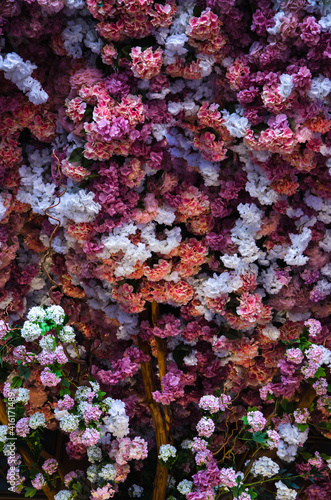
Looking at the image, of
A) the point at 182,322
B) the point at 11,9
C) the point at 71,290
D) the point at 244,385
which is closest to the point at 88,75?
the point at 11,9

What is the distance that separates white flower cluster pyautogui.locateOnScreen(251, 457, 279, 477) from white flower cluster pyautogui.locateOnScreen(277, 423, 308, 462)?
0.53 feet

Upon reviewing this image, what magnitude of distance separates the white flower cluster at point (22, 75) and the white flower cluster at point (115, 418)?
1322 millimetres

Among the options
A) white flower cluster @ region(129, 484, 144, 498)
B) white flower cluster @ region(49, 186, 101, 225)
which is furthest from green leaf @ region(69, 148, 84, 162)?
white flower cluster @ region(129, 484, 144, 498)

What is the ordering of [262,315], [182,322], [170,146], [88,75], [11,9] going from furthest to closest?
[182,322] → [262,315] → [170,146] → [88,75] → [11,9]

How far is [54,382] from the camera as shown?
2.32m

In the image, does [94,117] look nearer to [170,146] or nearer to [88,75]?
[88,75]

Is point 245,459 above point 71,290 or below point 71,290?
below

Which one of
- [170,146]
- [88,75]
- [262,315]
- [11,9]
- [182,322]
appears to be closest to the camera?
[11,9]

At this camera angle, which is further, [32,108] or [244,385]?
[244,385]

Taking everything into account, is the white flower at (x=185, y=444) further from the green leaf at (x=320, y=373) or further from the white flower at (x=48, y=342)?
the white flower at (x=48, y=342)

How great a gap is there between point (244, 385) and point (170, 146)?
A: 1.30 meters

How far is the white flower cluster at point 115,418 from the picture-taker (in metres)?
2.58

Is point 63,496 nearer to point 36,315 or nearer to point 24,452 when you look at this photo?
point 24,452

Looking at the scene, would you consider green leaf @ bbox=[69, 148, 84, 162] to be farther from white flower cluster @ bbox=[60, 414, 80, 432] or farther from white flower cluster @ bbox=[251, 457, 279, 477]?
white flower cluster @ bbox=[251, 457, 279, 477]
